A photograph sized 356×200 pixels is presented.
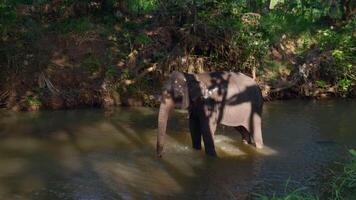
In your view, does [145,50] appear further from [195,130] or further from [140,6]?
[195,130]

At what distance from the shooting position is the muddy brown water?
27.2 ft

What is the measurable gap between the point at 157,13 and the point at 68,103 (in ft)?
11.0

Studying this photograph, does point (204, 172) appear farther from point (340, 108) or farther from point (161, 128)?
point (340, 108)

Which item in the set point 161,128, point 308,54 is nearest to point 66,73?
point 161,128

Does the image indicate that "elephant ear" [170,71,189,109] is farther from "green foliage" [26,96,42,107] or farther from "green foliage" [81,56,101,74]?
"green foliage" [81,56,101,74]

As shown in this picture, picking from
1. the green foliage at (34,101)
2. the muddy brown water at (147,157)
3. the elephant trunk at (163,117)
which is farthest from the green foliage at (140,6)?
the elephant trunk at (163,117)

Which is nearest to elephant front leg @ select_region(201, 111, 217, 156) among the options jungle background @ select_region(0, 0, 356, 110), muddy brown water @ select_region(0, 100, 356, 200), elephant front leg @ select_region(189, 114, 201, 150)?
muddy brown water @ select_region(0, 100, 356, 200)

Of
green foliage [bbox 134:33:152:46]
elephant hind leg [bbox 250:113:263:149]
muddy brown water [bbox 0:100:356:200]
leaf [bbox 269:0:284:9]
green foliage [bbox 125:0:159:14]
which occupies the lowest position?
muddy brown water [bbox 0:100:356:200]

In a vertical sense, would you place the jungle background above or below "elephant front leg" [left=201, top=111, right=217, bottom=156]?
above

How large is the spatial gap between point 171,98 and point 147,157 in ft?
3.59

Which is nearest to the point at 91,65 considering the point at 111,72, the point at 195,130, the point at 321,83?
the point at 111,72

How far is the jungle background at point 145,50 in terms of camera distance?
43.9 ft

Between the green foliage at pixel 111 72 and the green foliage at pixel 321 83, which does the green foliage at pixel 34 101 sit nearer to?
the green foliage at pixel 111 72

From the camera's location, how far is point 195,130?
32.9 ft
